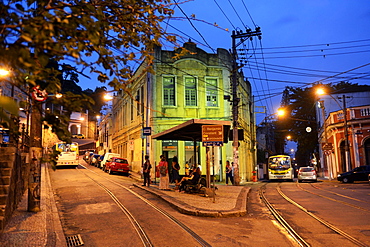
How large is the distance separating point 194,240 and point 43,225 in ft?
13.4

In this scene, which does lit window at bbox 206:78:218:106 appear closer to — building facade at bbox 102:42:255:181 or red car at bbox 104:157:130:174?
building facade at bbox 102:42:255:181

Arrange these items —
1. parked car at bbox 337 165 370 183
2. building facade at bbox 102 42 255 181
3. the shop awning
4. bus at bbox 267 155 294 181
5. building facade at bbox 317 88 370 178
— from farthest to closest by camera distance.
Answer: bus at bbox 267 155 294 181
building facade at bbox 317 88 370 178
building facade at bbox 102 42 255 181
parked car at bbox 337 165 370 183
the shop awning

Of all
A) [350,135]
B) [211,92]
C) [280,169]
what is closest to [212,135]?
[211,92]

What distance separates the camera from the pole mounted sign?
1334 centimetres

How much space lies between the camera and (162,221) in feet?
32.5

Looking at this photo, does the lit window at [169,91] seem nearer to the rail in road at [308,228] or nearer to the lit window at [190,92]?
the lit window at [190,92]

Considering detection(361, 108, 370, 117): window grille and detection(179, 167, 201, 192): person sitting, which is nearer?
detection(179, 167, 201, 192): person sitting

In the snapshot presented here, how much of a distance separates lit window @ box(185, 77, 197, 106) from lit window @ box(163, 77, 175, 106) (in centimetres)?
118

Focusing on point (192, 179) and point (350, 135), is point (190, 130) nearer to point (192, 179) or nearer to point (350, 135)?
point (192, 179)

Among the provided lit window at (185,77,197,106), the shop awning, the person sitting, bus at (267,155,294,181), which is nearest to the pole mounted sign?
the shop awning

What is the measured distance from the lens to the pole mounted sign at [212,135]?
1334 centimetres

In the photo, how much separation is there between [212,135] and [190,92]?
17366mm

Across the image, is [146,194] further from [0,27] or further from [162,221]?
[0,27]

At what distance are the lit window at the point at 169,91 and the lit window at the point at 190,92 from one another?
3.87 feet
